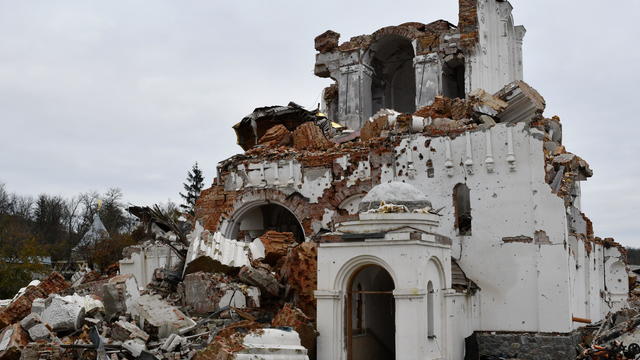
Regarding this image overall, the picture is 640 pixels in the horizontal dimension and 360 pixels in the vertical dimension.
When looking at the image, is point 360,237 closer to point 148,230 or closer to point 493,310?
point 493,310

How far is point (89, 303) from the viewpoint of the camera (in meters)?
15.4

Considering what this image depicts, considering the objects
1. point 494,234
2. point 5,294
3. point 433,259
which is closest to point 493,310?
point 494,234

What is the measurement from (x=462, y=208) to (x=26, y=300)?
11.4 m

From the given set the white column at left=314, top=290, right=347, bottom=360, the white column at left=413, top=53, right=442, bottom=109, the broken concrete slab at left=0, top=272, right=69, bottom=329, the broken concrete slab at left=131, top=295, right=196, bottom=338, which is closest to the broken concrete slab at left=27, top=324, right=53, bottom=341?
the broken concrete slab at left=131, top=295, right=196, bottom=338

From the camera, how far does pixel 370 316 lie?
1667 centimetres

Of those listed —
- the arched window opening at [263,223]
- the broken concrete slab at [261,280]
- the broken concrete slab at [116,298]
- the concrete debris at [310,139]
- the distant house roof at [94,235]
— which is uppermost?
the concrete debris at [310,139]

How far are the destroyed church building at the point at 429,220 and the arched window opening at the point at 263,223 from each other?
46 mm

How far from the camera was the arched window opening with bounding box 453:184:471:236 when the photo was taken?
17.9 metres

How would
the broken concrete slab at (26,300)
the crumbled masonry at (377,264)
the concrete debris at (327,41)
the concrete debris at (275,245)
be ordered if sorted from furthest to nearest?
the concrete debris at (327,41) < the concrete debris at (275,245) < the broken concrete slab at (26,300) < the crumbled masonry at (377,264)

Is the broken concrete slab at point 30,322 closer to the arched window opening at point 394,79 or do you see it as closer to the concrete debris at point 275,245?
the concrete debris at point 275,245

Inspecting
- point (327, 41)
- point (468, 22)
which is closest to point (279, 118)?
point (327, 41)

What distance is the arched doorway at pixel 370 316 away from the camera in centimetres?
1540

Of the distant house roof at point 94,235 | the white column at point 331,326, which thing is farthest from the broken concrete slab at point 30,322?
the distant house roof at point 94,235

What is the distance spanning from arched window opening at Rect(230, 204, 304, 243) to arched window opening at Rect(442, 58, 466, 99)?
7.89 m
